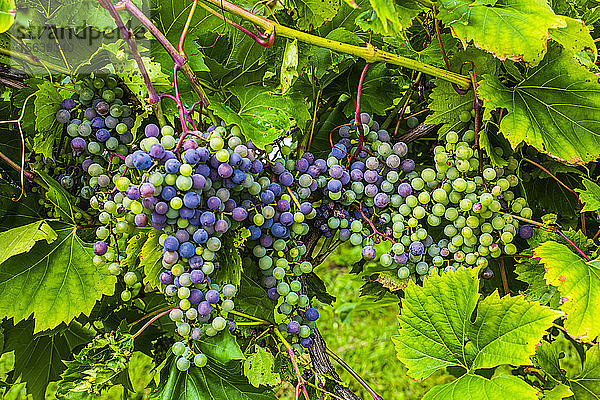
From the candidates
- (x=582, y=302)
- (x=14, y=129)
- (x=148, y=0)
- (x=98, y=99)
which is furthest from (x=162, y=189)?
(x=582, y=302)

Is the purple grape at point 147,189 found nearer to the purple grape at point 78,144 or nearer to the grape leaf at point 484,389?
the purple grape at point 78,144

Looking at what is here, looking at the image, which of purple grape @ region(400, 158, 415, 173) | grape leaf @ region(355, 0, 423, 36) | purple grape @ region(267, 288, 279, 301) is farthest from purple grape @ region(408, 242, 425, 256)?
grape leaf @ region(355, 0, 423, 36)

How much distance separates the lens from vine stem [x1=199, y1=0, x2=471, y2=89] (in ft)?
2.40

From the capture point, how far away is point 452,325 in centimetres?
84

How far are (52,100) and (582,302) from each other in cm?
87

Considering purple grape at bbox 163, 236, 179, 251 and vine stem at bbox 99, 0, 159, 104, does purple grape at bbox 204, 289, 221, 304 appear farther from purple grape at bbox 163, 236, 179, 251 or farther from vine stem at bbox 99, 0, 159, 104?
vine stem at bbox 99, 0, 159, 104

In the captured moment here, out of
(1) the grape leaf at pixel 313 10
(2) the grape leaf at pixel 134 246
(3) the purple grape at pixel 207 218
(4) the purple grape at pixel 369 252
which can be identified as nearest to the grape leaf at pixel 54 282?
(2) the grape leaf at pixel 134 246

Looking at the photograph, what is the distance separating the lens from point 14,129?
1.00m

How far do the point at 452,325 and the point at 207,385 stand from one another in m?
0.41

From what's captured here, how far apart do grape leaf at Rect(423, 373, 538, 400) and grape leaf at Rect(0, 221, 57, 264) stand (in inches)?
26.0

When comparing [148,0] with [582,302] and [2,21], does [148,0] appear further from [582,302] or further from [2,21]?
[582,302]

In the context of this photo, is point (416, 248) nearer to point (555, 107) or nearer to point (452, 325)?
point (452, 325)

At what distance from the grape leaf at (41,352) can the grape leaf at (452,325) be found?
2.62 ft

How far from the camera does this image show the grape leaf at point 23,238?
82cm
